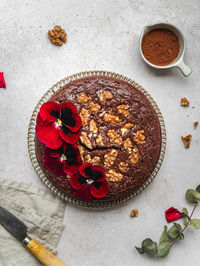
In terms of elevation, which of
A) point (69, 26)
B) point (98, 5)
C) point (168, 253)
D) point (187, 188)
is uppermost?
point (98, 5)

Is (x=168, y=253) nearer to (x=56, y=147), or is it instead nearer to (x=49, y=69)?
(x=56, y=147)

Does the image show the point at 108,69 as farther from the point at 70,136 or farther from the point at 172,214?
the point at 172,214

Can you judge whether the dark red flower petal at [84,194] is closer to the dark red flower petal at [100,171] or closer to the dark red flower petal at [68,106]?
the dark red flower petal at [100,171]

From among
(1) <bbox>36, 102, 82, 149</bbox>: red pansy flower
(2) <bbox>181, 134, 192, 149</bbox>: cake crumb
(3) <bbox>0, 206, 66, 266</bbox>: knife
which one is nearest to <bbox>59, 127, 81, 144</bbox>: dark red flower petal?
(1) <bbox>36, 102, 82, 149</bbox>: red pansy flower

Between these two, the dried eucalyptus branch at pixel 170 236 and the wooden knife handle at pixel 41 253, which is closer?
the wooden knife handle at pixel 41 253

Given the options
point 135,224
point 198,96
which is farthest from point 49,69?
point 135,224

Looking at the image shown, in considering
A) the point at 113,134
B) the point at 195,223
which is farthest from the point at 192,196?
the point at 113,134

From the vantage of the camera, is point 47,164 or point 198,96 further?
point 198,96

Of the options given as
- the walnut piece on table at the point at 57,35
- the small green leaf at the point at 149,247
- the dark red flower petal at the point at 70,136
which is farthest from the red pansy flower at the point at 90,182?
the walnut piece on table at the point at 57,35
